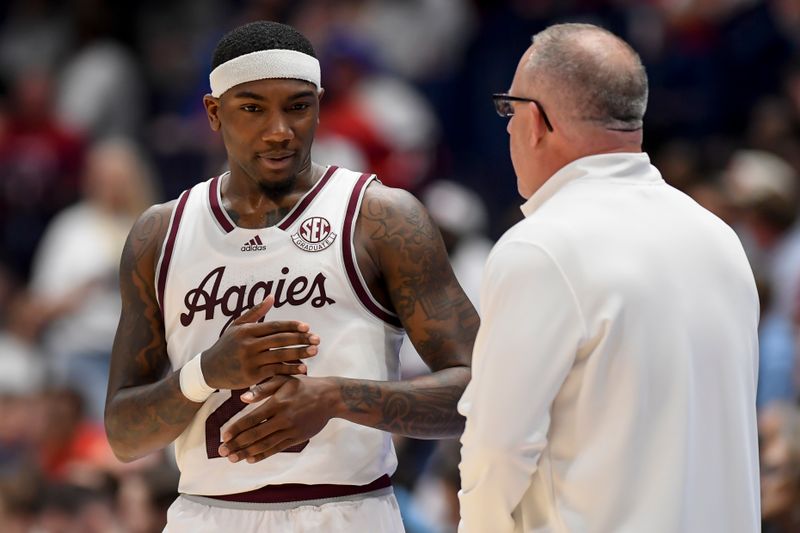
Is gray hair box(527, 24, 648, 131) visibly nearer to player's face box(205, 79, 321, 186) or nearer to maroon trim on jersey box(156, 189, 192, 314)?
player's face box(205, 79, 321, 186)

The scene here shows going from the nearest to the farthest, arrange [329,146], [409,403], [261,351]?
[261,351]
[409,403]
[329,146]

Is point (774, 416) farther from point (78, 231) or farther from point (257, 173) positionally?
point (78, 231)

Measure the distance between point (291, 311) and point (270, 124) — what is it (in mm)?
551

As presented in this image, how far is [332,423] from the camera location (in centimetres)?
429

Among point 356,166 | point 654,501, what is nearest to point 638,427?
point 654,501

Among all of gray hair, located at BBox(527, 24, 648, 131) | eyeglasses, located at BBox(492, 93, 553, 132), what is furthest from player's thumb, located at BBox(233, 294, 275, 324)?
gray hair, located at BBox(527, 24, 648, 131)

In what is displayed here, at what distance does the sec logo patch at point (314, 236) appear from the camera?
14.3 ft

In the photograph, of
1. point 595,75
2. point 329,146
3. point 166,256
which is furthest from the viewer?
point 329,146

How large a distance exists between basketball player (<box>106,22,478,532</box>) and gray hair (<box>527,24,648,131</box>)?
0.73 m

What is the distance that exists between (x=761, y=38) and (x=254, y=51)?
631cm

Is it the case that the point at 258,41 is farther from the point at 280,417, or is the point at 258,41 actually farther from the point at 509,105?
the point at 280,417

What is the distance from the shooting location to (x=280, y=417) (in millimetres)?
4016

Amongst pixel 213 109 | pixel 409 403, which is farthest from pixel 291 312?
pixel 213 109

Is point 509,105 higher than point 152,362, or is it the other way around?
point 509,105
